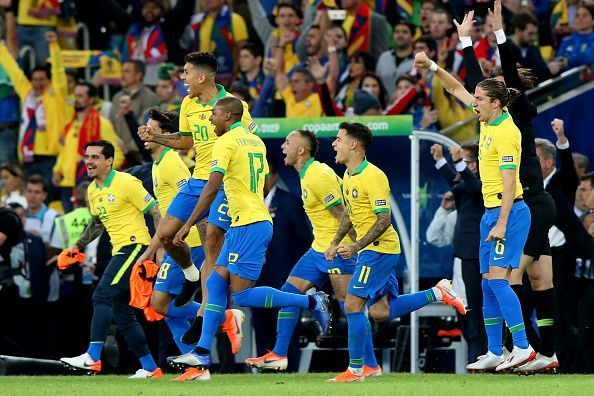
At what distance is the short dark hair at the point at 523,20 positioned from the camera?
17652 millimetres

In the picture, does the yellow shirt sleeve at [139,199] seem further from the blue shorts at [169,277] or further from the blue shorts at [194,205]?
the blue shorts at [194,205]

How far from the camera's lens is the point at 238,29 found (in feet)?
67.8

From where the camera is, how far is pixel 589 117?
16359 millimetres

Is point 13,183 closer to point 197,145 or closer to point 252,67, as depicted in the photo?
point 252,67

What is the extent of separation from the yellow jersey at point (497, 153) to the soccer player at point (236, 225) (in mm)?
1958

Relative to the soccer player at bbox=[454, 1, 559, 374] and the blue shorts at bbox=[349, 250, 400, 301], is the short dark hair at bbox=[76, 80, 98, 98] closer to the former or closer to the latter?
the blue shorts at bbox=[349, 250, 400, 301]

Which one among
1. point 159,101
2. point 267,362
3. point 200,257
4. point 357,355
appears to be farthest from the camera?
point 159,101

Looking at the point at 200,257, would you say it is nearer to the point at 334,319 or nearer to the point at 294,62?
the point at 334,319

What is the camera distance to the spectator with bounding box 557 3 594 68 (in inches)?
671

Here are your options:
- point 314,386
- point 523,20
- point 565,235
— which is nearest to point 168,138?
point 314,386

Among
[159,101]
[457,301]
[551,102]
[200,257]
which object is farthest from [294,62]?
[457,301]

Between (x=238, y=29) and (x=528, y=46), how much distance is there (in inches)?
192

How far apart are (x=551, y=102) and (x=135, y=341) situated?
5770 mm

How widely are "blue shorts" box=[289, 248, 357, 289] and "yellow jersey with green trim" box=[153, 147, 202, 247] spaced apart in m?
1.17
